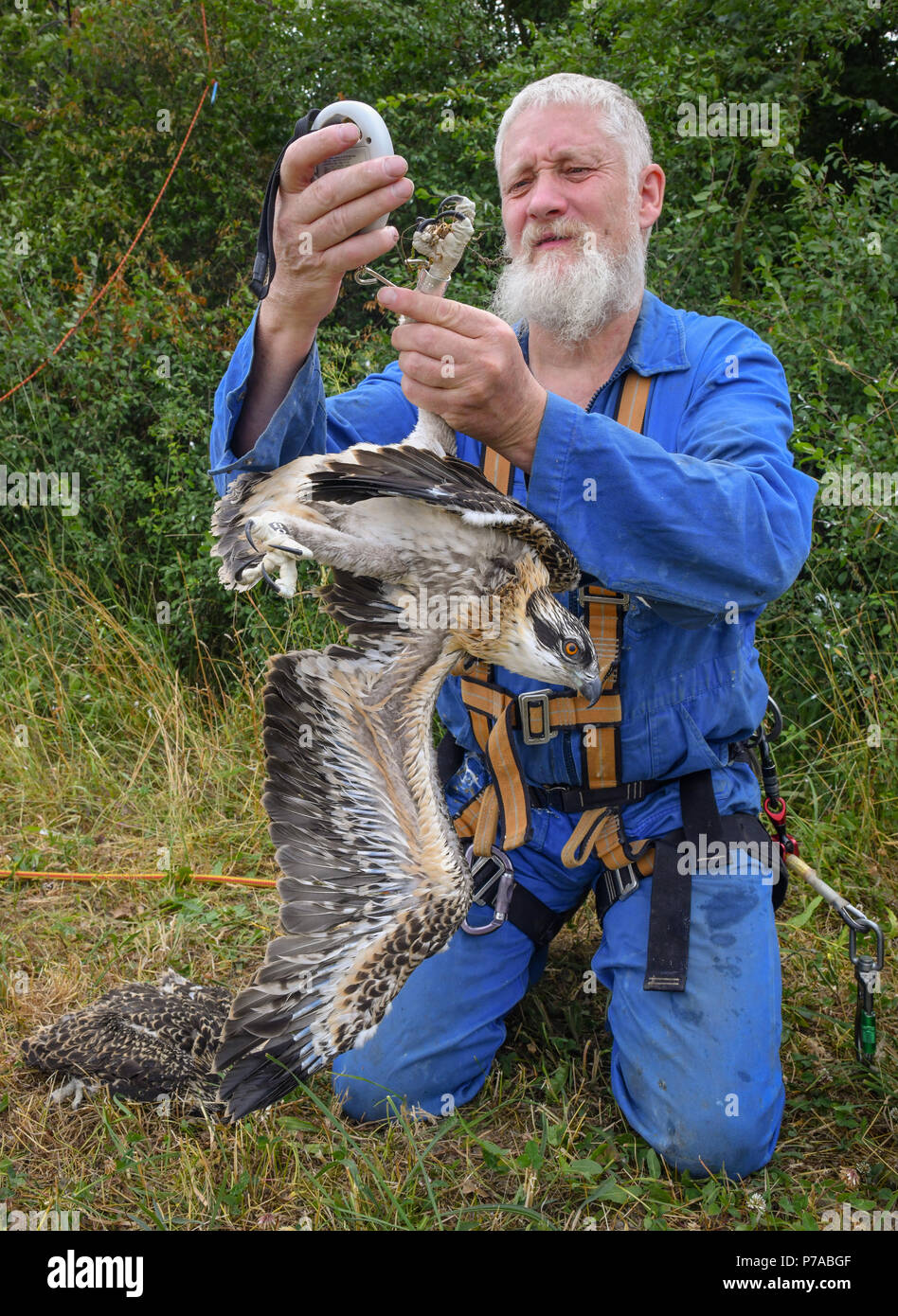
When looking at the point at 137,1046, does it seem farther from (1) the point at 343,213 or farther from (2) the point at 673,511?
(1) the point at 343,213

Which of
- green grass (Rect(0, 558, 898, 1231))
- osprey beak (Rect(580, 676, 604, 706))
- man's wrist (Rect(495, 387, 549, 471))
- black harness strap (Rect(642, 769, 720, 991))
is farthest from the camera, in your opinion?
black harness strap (Rect(642, 769, 720, 991))

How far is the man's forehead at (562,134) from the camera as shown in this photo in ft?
10.6

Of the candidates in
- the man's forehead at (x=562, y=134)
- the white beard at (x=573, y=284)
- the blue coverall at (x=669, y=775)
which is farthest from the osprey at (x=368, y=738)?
the man's forehead at (x=562, y=134)

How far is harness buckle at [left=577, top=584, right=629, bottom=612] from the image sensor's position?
287 centimetres

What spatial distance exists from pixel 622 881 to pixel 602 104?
254 centimetres

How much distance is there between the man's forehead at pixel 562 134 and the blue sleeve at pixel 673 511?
1265 millimetres

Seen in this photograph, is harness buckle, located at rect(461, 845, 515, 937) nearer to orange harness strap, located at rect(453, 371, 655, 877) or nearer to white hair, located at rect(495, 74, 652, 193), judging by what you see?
orange harness strap, located at rect(453, 371, 655, 877)

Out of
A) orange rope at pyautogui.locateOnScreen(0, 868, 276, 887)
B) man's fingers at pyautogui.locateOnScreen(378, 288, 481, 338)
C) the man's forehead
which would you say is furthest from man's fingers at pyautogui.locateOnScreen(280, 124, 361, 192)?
orange rope at pyautogui.locateOnScreen(0, 868, 276, 887)

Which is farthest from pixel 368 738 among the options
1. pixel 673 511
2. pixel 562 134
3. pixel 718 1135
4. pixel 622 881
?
pixel 562 134

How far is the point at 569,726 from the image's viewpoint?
9.96 feet

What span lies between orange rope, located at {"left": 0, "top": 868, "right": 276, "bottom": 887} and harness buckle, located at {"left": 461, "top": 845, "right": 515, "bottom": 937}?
1202 mm

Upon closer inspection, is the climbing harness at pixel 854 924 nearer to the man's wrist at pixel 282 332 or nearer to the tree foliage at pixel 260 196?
the tree foliage at pixel 260 196

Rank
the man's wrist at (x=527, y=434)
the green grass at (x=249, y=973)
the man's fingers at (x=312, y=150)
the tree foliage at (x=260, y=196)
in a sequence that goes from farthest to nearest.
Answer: the tree foliage at (x=260, y=196) → the green grass at (x=249, y=973) → the man's wrist at (x=527, y=434) → the man's fingers at (x=312, y=150)

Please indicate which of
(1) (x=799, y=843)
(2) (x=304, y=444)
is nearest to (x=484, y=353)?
(2) (x=304, y=444)
